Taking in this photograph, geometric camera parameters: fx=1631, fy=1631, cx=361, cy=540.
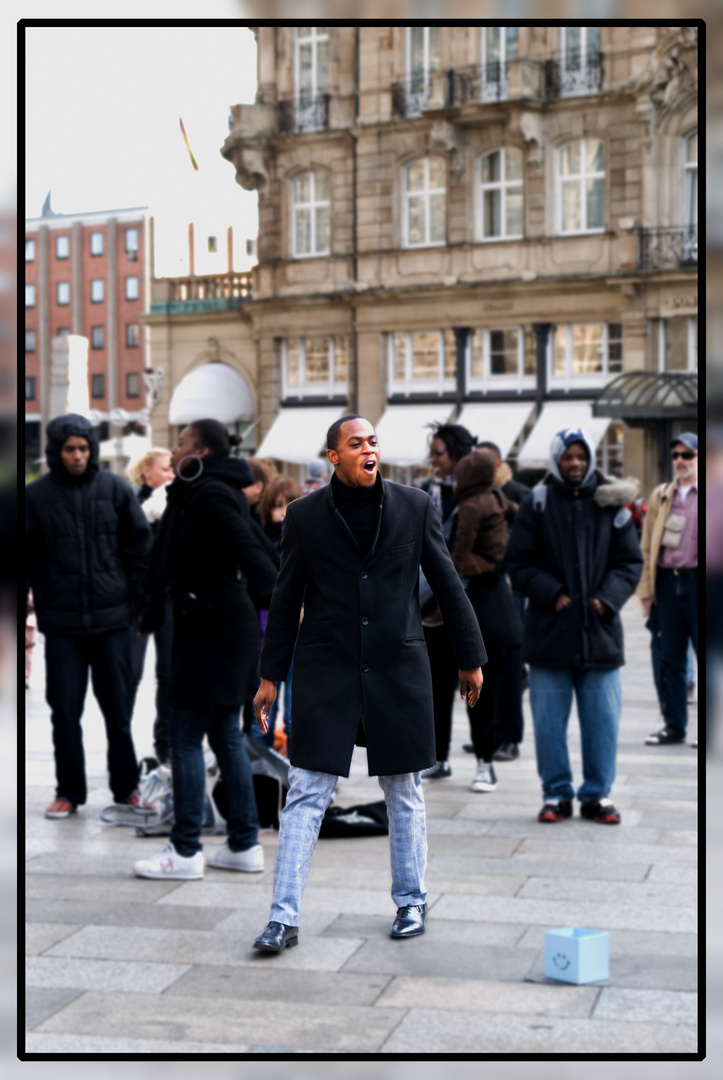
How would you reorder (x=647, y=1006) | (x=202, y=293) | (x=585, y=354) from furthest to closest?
(x=202, y=293)
(x=585, y=354)
(x=647, y=1006)

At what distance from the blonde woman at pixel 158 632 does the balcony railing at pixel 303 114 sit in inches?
1261

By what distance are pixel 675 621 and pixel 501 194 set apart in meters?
30.1

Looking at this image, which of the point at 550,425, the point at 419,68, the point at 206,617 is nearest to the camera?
the point at 206,617

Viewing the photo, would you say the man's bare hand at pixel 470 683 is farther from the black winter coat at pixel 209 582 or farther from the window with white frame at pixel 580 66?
the window with white frame at pixel 580 66

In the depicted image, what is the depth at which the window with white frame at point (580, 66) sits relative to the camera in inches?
1495

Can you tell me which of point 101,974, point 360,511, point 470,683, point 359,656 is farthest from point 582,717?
point 360,511

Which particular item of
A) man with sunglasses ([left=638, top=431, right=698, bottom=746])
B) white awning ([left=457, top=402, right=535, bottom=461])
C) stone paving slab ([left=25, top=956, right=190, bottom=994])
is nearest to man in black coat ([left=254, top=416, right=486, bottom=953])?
stone paving slab ([left=25, top=956, right=190, bottom=994])

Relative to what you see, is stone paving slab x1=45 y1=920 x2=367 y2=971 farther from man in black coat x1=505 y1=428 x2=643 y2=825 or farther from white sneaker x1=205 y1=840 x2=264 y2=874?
man in black coat x1=505 y1=428 x2=643 y2=825

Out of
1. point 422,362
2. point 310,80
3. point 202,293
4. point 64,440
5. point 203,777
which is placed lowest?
point 203,777

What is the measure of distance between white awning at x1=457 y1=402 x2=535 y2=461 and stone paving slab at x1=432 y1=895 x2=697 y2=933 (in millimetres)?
31689

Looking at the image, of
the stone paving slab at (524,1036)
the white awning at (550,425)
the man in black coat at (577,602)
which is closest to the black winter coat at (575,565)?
the man in black coat at (577,602)

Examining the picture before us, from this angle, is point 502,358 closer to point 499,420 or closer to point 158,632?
point 499,420

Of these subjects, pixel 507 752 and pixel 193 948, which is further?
pixel 507 752

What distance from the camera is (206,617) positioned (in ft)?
23.7
